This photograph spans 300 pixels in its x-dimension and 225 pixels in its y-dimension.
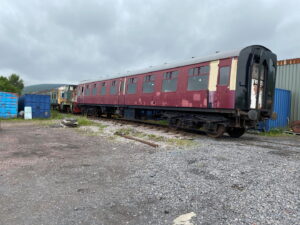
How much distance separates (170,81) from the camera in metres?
11.4

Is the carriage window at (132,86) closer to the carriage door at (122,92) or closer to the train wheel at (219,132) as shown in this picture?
the carriage door at (122,92)

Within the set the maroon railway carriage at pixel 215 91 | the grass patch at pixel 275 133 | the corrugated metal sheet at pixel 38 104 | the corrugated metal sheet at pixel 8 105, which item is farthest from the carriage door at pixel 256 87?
the corrugated metal sheet at pixel 8 105

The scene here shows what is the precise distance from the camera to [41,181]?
14.0ft

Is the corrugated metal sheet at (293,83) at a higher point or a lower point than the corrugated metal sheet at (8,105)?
higher

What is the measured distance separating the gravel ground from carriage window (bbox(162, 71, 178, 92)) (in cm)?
501

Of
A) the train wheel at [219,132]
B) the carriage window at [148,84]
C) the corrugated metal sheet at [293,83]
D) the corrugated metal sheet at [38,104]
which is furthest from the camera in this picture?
the corrugated metal sheet at [38,104]

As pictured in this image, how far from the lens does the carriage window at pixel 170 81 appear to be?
36.3 ft

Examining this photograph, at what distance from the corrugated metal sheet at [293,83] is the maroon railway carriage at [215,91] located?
6539 millimetres

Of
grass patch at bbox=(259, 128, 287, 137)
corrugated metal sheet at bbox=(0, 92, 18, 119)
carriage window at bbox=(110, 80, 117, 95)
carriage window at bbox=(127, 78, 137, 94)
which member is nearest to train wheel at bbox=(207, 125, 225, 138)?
grass patch at bbox=(259, 128, 287, 137)

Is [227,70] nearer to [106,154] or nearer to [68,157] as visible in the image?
[106,154]

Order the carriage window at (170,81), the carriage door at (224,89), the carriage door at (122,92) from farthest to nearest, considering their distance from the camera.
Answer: the carriage door at (122,92)
the carriage window at (170,81)
the carriage door at (224,89)

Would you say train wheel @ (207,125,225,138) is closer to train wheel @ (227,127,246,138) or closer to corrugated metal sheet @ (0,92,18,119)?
train wheel @ (227,127,246,138)

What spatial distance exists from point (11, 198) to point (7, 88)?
59788 millimetres

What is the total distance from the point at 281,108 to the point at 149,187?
43.1 feet
